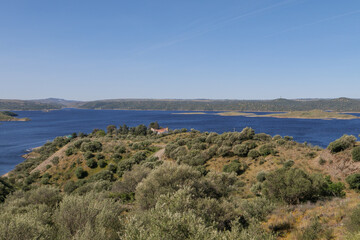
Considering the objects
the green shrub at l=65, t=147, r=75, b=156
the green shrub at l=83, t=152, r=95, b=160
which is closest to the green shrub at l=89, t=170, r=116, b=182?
the green shrub at l=83, t=152, r=95, b=160

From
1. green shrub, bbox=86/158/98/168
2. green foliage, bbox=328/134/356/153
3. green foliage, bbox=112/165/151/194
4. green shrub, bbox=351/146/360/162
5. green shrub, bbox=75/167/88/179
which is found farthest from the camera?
green shrub, bbox=86/158/98/168

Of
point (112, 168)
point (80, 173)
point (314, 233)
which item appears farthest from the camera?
point (112, 168)

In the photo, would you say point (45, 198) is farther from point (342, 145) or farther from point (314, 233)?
point (342, 145)

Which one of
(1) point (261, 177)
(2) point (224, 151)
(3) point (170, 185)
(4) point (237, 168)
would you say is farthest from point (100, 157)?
(3) point (170, 185)

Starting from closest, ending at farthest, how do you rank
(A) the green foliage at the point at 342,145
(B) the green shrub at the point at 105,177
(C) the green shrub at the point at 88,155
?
(A) the green foliage at the point at 342,145
(B) the green shrub at the point at 105,177
(C) the green shrub at the point at 88,155

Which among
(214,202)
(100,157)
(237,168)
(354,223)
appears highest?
(354,223)

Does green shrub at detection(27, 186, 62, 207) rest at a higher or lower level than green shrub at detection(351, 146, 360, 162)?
lower

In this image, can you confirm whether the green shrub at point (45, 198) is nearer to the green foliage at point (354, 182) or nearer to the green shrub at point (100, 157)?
the green foliage at point (354, 182)

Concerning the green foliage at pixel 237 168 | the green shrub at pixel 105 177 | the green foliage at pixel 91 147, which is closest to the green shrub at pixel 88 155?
the green foliage at pixel 91 147

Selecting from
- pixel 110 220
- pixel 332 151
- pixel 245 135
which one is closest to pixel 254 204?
pixel 110 220

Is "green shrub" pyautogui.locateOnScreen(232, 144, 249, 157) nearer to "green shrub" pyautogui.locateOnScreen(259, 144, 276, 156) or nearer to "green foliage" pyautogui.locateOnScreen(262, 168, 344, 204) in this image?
"green shrub" pyautogui.locateOnScreen(259, 144, 276, 156)

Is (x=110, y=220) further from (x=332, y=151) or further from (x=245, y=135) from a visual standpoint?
(x=245, y=135)

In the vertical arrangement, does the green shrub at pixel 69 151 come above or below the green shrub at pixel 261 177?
below

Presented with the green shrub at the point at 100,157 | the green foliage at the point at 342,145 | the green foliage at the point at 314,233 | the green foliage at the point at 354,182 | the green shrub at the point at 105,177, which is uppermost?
the green foliage at the point at 342,145
